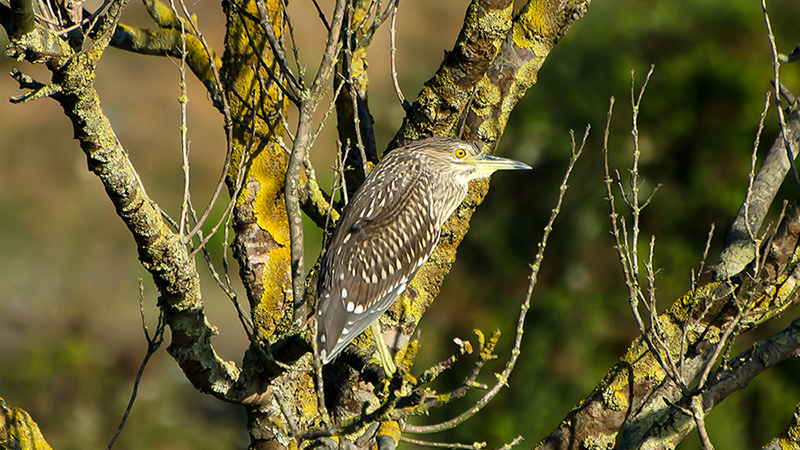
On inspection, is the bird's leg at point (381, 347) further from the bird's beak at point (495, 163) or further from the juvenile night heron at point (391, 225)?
the bird's beak at point (495, 163)

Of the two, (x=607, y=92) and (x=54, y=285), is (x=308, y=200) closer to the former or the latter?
(x=607, y=92)

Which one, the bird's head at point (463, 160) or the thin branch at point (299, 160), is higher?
the bird's head at point (463, 160)

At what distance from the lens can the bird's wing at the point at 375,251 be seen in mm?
3227

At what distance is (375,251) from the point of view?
3475 millimetres

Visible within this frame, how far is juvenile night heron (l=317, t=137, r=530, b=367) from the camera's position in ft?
10.7

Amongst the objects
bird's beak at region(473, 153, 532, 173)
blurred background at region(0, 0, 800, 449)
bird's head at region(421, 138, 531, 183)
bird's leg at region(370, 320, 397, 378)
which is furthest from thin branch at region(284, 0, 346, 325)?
blurred background at region(0, 0, 800, 449)

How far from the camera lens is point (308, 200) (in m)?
3.17

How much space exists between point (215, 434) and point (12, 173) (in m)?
7.84

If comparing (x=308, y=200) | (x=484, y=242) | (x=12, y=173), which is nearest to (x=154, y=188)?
(x=12, y=173)

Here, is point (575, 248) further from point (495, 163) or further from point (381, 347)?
point (381, 347)

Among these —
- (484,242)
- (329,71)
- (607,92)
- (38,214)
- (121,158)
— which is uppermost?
(38,214)

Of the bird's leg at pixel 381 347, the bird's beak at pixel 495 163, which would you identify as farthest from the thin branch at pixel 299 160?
the bird's beak at pixel 495 163

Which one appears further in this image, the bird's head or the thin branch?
the bird's head

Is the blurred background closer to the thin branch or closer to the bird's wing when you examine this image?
the bird's wing
